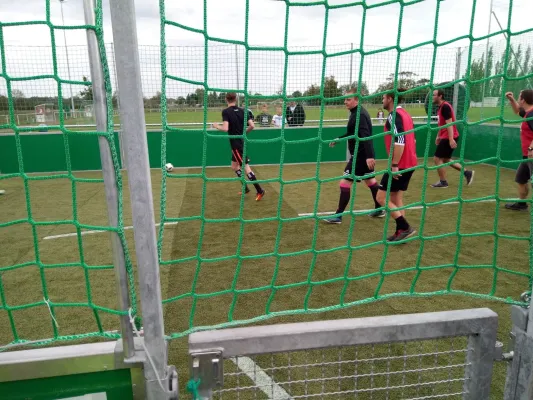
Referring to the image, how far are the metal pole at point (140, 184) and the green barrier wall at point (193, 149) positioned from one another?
8.12 metres

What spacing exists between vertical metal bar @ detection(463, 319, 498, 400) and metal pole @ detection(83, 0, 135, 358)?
1302 mm

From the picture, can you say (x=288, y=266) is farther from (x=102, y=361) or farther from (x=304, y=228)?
(x=102, y=361)

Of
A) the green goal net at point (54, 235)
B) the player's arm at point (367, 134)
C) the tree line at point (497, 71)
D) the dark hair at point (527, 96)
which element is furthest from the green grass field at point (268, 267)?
the tree line at point (497, 71)

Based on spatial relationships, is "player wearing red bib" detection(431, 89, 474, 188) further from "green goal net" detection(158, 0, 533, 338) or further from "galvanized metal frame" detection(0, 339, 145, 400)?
"galvanized metal frame" detection(0, 339, 145, 400)

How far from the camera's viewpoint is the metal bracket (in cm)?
134

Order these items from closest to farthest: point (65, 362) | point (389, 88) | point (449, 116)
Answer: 1. point (65, 362)
2. point (389, 88)
3. point (449, 116)

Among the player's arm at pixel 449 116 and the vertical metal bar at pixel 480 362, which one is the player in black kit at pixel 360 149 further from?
the vertical metal bar at pixel 480 362

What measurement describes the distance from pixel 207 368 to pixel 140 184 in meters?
0.67

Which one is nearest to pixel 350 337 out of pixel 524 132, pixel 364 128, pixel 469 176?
pixel 364 128

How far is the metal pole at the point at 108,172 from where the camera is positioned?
3.55ft

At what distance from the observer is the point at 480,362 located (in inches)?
62.9

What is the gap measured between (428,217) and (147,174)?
16.8ft

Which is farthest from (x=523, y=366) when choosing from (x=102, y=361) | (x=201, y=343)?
(x=102, y=361)

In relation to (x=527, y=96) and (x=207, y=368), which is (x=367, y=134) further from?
(x=207, y=368)
